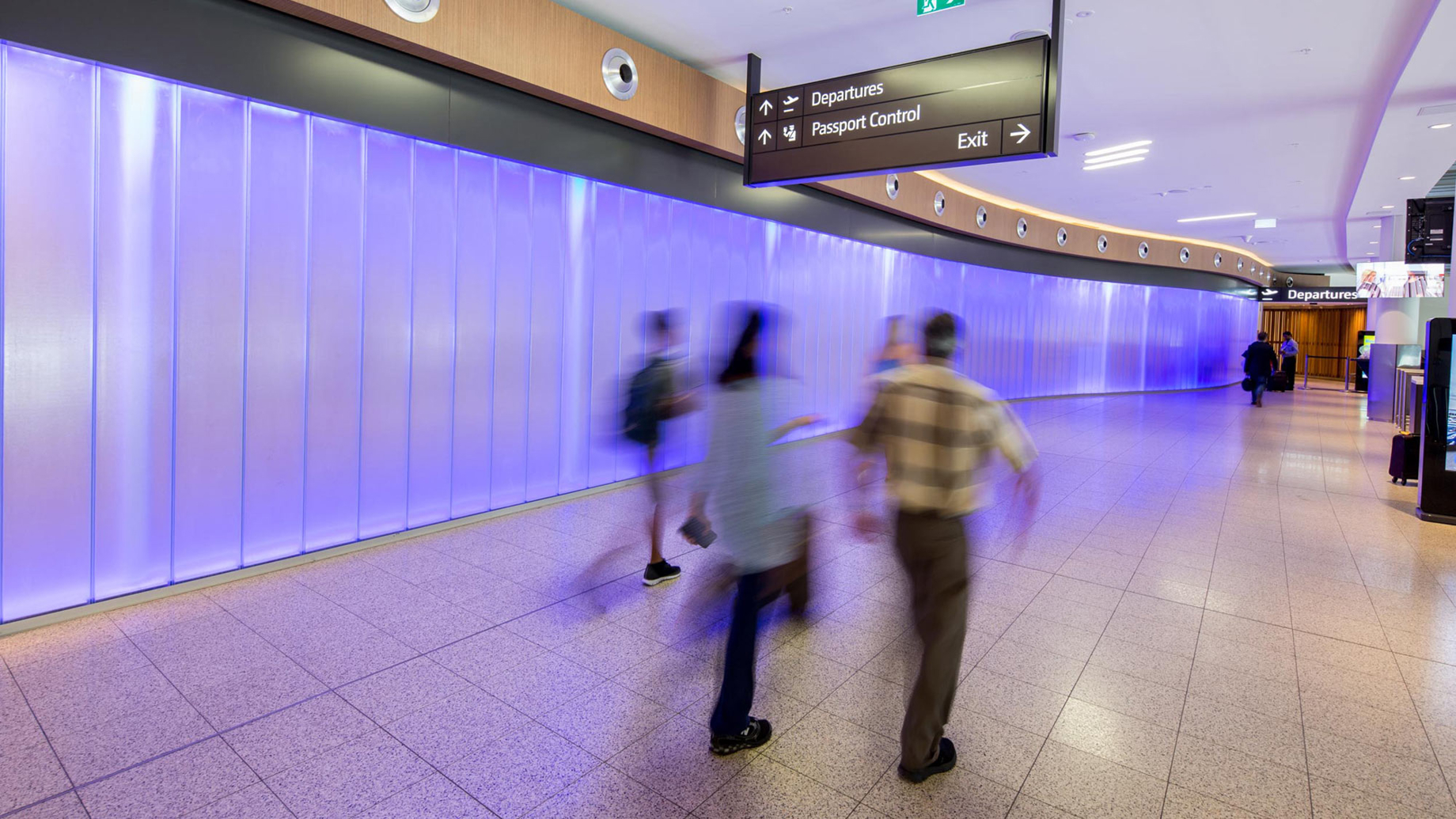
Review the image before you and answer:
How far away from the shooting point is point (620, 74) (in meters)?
5.69

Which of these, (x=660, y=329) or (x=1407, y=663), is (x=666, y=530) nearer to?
(x=660, y=329)

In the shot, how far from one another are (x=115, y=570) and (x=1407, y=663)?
6.76 meters

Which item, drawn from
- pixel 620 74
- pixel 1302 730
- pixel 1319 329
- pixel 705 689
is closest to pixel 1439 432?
pixel 1302 730

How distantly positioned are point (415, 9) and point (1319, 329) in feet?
111

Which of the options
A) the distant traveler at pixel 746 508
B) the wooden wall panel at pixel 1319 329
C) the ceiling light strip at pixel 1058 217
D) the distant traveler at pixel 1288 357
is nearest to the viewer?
the distant traveler at pixel 746 508

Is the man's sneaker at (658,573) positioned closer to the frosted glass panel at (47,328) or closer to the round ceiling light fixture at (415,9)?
the frosted glass panel at (47,328)

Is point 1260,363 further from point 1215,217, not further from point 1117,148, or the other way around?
point 1117,148

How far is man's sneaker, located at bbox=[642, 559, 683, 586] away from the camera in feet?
14.5

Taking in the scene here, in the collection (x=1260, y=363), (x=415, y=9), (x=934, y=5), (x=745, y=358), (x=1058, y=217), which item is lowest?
(x=745, y=358)

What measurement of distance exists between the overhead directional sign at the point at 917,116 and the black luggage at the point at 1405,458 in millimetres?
6373

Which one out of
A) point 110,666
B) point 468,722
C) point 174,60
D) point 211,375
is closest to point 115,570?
point 110,666

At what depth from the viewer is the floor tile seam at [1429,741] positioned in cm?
258

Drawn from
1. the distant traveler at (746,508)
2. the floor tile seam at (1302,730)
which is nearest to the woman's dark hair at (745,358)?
the distant traveler at (746,508)

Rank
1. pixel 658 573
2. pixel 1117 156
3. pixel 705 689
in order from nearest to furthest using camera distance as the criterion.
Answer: pixel 705 689, pixel 658 573, pixel 1117 156
